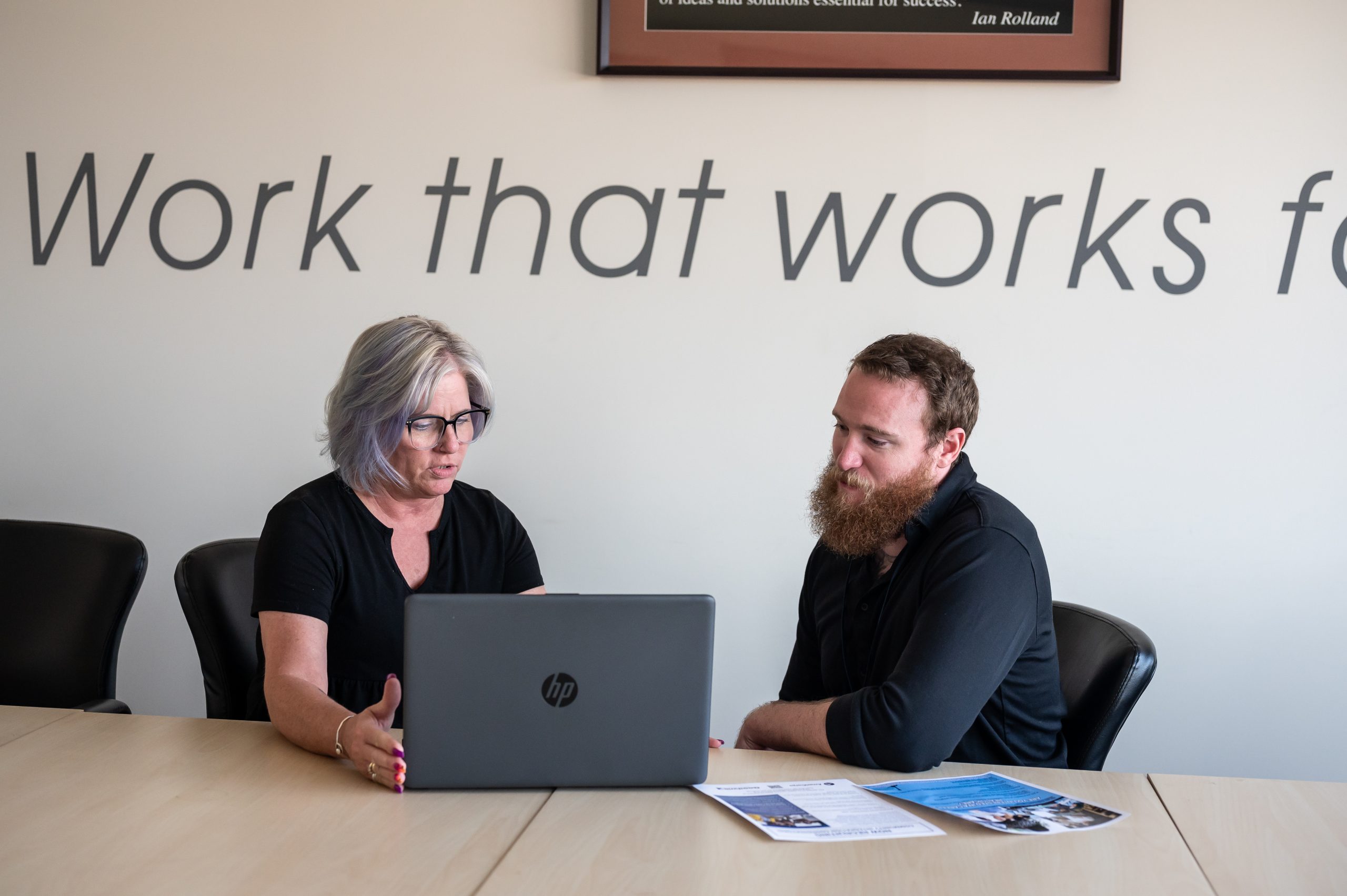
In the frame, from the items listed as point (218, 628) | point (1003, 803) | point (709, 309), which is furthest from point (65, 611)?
point (1003, 803)

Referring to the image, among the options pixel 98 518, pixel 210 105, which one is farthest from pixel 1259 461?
pixel 98 518

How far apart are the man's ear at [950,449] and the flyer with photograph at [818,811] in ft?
2.39

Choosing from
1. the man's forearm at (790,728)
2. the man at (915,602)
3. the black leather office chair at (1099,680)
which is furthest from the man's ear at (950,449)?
the man's forearm at (790,728)

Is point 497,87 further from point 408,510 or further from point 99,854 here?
point 99,854

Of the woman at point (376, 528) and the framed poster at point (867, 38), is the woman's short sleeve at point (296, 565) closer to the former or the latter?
the woman at point (376, 528)

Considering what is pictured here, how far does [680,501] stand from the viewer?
285 centimetres

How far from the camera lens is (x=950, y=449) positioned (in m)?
2.11

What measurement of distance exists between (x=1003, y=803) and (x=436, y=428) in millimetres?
1231

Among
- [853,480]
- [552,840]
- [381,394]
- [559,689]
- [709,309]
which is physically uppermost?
[709,309]

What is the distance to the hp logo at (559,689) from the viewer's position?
1.46 metres

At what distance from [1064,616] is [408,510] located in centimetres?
131

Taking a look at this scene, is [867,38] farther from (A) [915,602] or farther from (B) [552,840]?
(B) [552,840]

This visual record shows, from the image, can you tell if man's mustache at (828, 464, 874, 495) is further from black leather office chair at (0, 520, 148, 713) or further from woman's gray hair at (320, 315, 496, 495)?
black leather office chair at (0, 520, 148, 713)

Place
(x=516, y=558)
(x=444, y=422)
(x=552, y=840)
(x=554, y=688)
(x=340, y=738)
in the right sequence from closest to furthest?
(x=552, y=840), (x=554, y=688), (x=340, y=738), (x=444, y=422), (x=516, y=558)
